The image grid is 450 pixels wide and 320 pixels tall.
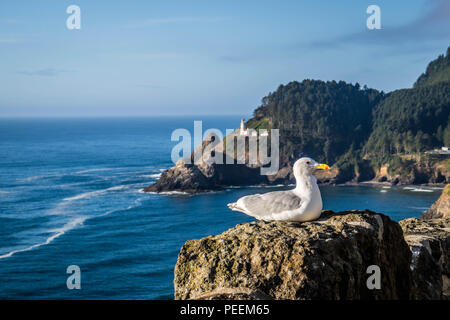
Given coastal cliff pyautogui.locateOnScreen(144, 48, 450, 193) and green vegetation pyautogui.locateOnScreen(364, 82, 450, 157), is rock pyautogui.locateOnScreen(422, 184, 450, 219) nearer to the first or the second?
coastal cliff pyautogui.locateOnScreen(144, 48, 450, 193)

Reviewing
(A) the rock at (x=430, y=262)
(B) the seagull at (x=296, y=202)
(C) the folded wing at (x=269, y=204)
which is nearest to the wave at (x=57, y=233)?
(C) the folded wing at (x=269, y=204)

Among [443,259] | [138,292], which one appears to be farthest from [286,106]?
[443,259]

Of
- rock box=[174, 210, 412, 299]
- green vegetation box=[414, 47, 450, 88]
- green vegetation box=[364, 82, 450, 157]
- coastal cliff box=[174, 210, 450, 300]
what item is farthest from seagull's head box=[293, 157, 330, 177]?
green vegetation box=[414, 47, 450, 88]

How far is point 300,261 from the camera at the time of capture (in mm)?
6258

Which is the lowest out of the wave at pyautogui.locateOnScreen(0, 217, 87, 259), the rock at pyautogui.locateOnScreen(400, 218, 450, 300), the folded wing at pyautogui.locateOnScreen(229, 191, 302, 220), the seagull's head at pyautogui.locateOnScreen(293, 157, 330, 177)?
the wave at pyautogui.locateOnScreen(0, 217, 87, 259)

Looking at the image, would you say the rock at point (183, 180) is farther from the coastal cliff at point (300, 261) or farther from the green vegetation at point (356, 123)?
the coastal cliff at point (300, 261)

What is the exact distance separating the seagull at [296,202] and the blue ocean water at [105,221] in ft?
112

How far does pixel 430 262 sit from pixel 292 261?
4.63 metres

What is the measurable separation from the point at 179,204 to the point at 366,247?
7870 centimetres

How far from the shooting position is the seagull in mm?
8430

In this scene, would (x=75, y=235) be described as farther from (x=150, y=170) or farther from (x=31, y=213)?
(x=150, y=170)

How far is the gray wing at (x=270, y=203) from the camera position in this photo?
8672 millimetres

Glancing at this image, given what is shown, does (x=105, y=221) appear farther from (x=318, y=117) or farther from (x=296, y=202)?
(x=318, y=117)

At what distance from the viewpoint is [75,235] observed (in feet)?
208
